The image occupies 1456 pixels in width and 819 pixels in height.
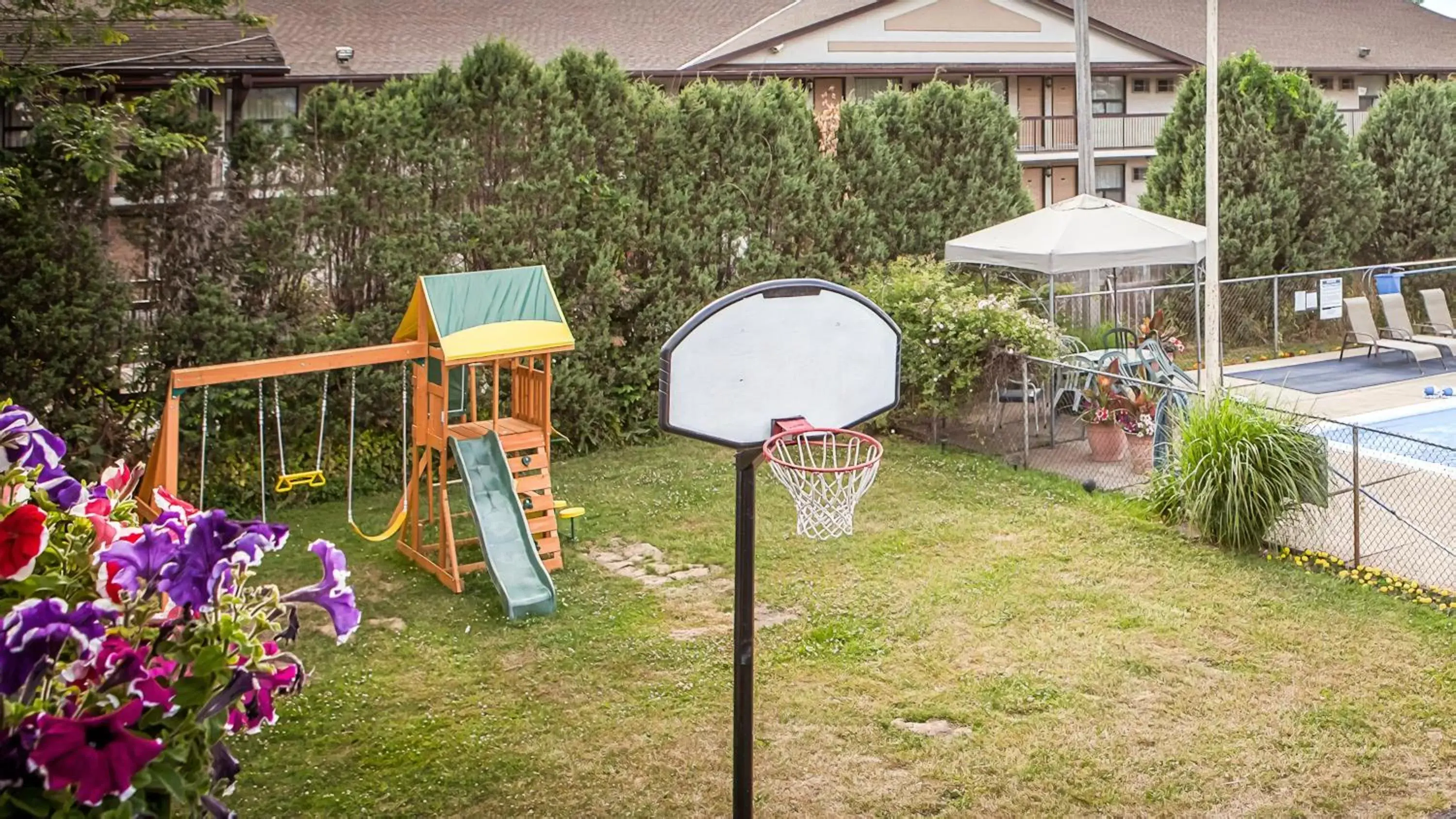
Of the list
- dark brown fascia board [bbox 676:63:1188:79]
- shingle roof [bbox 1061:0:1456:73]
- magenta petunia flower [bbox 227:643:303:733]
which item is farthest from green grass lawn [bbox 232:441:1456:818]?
shingle roof [bbox 1061:0:1456:73]

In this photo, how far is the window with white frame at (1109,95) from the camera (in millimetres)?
35125

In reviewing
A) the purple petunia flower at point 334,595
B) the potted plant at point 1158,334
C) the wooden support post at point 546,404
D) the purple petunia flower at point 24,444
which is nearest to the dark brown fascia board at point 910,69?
the potted plant at point 1158,334

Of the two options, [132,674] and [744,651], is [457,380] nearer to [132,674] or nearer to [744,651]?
[744,651]

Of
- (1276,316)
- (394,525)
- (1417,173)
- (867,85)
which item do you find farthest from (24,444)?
(867,85)

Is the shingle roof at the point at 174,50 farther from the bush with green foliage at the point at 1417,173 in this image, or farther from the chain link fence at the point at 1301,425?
the bush with green foliage at the point at 1417,173

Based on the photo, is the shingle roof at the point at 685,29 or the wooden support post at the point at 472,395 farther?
the shingle roof at the point at 685,29

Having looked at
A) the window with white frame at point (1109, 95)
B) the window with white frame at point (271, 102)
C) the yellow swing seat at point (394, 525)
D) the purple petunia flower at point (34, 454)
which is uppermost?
the window with white frame at point (1109, 95)

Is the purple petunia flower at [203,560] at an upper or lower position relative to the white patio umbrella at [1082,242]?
lower

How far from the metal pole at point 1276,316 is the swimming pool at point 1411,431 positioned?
3435 mm

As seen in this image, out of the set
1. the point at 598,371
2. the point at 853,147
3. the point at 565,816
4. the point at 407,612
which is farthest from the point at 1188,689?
the point at 853,147

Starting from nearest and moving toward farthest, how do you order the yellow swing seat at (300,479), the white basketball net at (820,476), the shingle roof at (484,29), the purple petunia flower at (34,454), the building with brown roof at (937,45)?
the purple petunia flower at (34,454), the white basketball net at (820,476), the yellow swing seat at (300,479), the shingle roof at (484,29), the building with brown roof at (937,45)

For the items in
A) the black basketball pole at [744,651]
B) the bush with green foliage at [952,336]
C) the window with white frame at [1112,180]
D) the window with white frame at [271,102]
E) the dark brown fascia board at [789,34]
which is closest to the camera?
the black basketball pole at [744,651]

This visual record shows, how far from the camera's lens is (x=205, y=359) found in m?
12.5

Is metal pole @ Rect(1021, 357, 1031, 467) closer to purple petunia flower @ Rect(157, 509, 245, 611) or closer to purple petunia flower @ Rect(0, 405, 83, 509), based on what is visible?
purple petunia flower @ Rect(0, 405, 83, 509)
